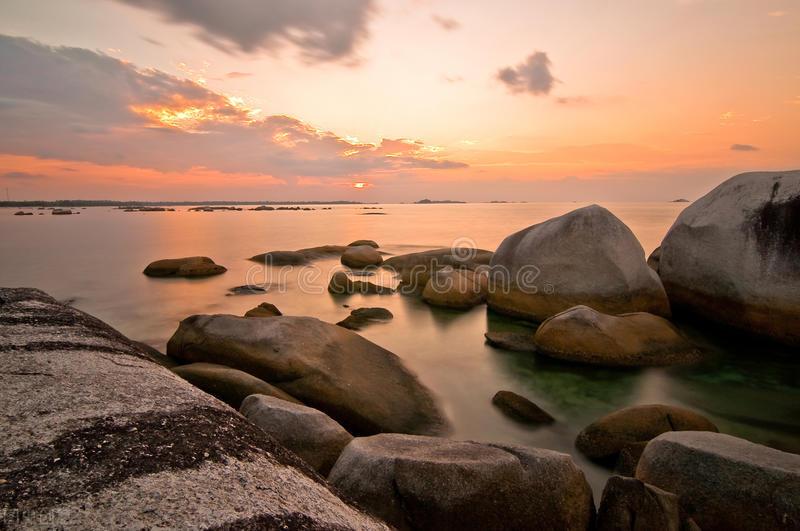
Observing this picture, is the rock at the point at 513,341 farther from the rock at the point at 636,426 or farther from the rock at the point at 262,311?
the rock at the point at 262,311

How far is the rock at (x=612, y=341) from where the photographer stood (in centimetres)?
780

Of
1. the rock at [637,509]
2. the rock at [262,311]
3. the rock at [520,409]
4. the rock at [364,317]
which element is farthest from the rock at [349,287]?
the rock at [637,509]

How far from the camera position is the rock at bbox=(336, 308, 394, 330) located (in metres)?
11.1

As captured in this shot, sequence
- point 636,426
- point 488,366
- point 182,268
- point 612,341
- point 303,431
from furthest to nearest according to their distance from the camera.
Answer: point 182,268 < point 488,366 < point 612,341 < point 636,426 < point 303,431

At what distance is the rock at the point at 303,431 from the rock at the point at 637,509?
2346 mm

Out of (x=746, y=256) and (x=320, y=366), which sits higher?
(x=746, y=256)

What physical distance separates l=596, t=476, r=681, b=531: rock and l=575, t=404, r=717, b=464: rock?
197 cm

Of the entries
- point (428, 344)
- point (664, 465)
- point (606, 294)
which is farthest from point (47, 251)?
point (664, 465)

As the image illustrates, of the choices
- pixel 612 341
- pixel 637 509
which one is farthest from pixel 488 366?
pixel 637 509

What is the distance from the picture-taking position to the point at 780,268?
27.8 feet

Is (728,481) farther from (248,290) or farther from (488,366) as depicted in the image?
(248,290)

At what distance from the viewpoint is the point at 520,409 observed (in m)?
6.40

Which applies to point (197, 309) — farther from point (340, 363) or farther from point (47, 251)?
point (47, 251)

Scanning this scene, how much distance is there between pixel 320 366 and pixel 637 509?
4.35 m
